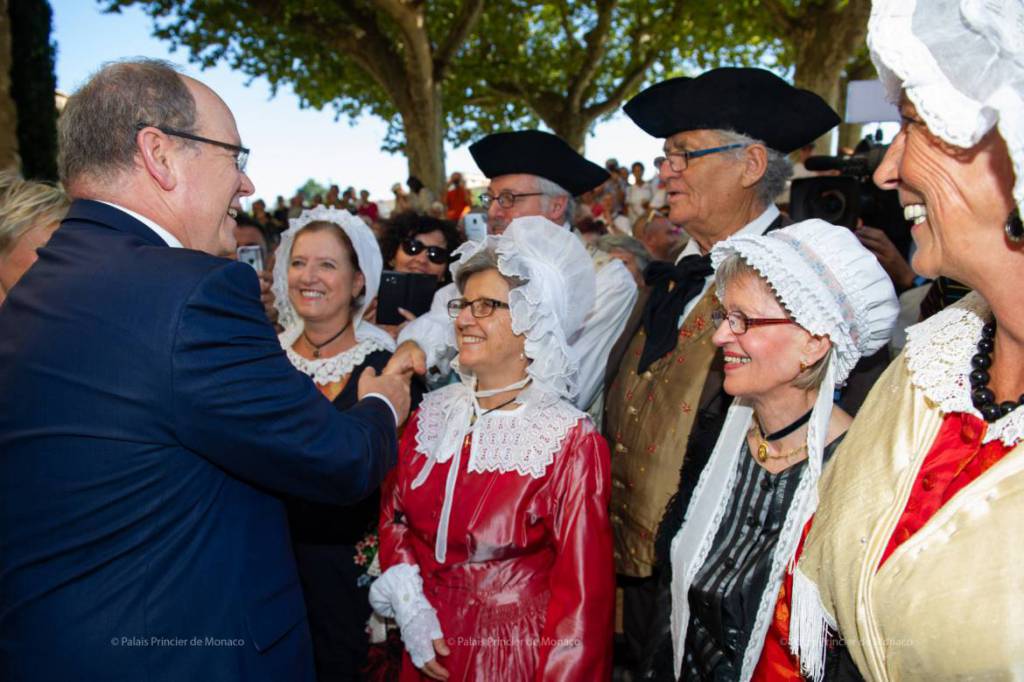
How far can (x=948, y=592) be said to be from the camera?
4.21 ft

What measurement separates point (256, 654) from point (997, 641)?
1.54 metres

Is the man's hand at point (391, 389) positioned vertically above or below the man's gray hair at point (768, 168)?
below

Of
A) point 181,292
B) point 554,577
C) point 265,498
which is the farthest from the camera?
point 554,577

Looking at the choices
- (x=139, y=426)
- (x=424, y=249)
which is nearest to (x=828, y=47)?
(x=424, y=249)

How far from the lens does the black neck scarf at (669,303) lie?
284cm

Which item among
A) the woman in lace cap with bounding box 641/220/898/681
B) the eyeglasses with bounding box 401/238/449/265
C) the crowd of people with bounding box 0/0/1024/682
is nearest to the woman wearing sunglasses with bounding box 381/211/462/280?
the eyeglasses with bounding box 401/238/449/265

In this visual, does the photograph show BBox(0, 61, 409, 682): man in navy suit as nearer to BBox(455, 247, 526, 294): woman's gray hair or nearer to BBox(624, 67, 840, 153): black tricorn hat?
BBox(455, 247, 526, 294): woman's gray hair

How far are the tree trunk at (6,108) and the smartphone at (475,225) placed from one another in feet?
18.4

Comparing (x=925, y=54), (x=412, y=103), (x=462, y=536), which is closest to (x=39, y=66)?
(x=412, y=103)

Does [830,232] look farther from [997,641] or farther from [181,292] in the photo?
[181,292]

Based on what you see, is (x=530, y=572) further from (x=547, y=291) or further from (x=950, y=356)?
(x=950, y=356)

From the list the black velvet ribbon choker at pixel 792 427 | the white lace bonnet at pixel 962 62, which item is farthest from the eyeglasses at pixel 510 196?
→ the white lace bonnet at pixel 962 62

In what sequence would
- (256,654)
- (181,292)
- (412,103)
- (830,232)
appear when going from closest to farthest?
1. (181,292)
2. (256,654)
3. (830,232)
4. (412,103)

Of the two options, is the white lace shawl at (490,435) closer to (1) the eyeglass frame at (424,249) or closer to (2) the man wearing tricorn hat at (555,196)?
(2) the man wearing tricorn hat at (555,196)
